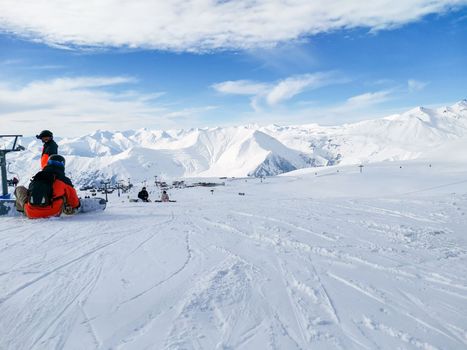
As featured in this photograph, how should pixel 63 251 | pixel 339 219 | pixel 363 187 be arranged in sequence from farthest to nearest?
pixel 363 187 → pixel 339 219 → pixel 63 251

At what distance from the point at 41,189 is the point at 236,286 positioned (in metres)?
7.57

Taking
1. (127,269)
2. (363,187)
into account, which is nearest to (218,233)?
(127,269)

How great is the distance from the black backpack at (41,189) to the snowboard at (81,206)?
1.37 m

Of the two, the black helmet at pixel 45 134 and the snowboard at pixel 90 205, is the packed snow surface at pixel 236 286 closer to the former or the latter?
the snowboard at pixel 90 205

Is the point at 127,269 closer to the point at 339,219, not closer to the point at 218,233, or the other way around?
the point at 218,233

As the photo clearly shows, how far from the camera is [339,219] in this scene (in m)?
9.77

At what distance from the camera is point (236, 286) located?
479cm

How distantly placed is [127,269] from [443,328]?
415cm

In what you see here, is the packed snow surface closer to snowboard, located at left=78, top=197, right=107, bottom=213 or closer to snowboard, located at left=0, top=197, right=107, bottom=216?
snowboard, located at left=0, top=197, right=107, bottom=216

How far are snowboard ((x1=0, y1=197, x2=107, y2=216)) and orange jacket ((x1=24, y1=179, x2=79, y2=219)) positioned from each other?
2.45 feet

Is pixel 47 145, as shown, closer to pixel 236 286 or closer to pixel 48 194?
pixel 48 194

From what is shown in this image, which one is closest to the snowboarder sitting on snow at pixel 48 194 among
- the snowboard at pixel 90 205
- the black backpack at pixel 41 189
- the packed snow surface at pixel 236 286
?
the black backpack at pixel 41 189

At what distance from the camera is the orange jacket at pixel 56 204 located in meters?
10.1

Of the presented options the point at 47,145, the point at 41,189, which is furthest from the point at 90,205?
the point at 47,145
